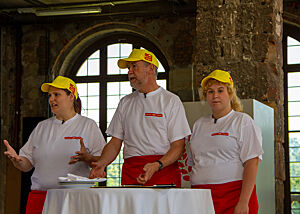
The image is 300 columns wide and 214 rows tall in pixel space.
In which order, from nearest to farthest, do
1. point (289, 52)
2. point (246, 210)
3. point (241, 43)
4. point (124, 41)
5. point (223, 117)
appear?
point (246, 210) < point (223, 117) < point (241, 43) < point (289, 52) < point (124, 41)

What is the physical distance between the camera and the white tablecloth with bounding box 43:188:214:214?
306cm

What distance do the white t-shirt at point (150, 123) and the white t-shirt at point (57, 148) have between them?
298 millimetres

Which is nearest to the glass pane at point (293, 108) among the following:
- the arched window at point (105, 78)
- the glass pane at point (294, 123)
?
the glass pane at point (294, 123)

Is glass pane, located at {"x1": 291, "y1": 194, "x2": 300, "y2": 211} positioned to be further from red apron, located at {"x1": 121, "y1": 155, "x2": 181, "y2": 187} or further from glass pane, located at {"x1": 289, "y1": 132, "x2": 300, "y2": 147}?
red apron, located at {"x1": 121, "y1": 155, "x2": 181, "y2": 187}

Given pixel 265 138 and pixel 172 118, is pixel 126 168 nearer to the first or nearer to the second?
pixel 172 118

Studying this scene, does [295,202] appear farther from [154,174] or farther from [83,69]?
[154,174]

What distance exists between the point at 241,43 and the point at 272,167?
4.54ft

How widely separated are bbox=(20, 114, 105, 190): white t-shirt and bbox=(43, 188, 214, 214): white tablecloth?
114 centimetres

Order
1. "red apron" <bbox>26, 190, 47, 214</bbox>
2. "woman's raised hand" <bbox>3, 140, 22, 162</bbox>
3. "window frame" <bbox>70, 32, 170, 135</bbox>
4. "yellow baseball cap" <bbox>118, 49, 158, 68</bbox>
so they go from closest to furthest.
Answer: "yellow baseball cap" <bbox>118, 49, 158, 68</bbox> < "red apron" <bbox>26, 190, 47, 214</bbox> < "woman's raised hand" <bbox>3, 140, 22, 162</bbox> < "window frame" <bbox>70, 32, 170, 135</bbox>

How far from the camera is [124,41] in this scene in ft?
39.1

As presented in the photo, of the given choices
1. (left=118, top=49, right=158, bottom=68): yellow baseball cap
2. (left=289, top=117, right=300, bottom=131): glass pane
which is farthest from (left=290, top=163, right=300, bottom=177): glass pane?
(left=118, top=49, right=158, bottom=68): yellow baseball cap

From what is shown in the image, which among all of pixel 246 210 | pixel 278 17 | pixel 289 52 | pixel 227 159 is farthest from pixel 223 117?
pixel 289 52

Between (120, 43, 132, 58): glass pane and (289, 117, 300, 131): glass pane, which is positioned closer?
(289, 117, 300, 131): glass pane

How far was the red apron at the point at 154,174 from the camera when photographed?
4.00 metres
